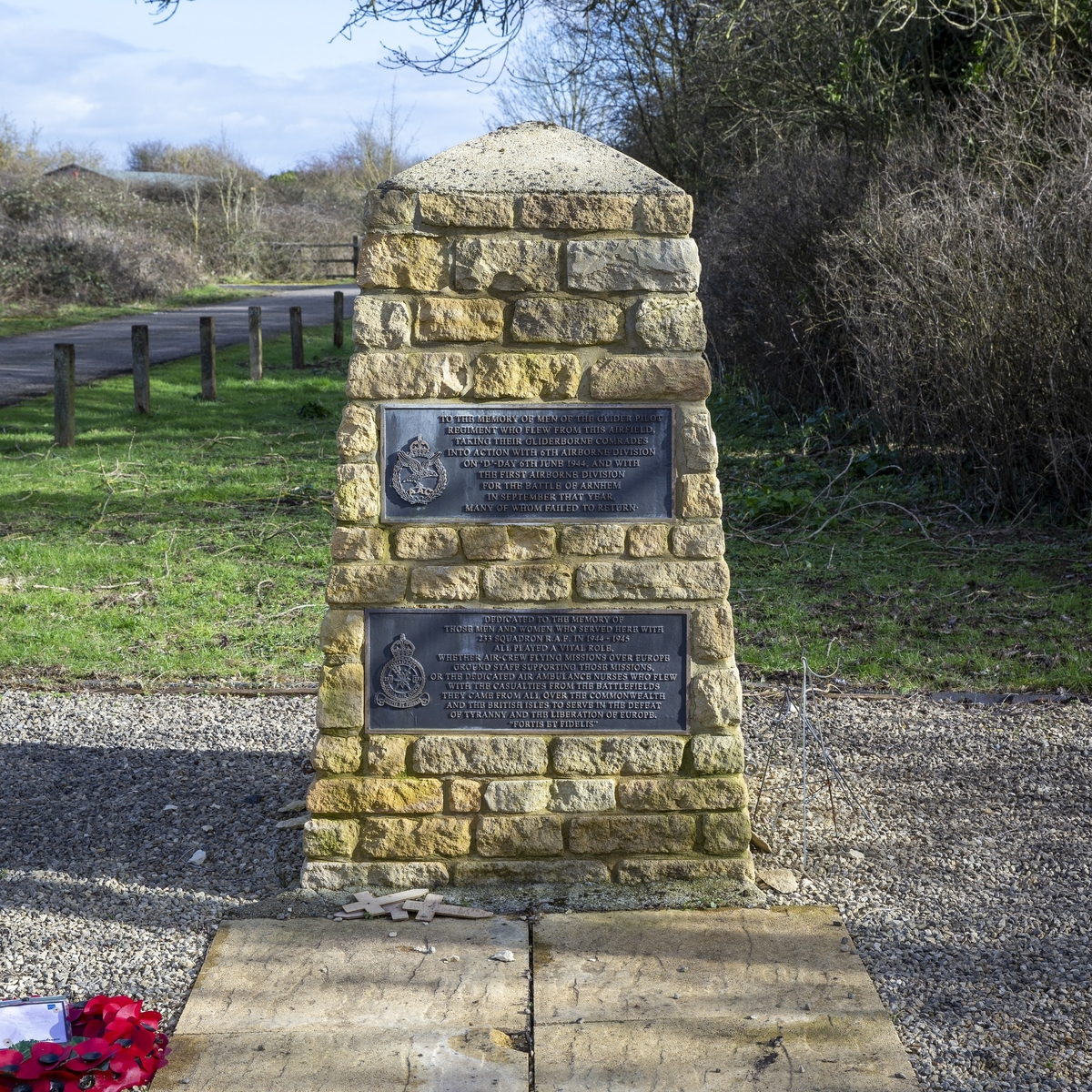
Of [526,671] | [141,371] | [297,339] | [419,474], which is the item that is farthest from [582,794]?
[297,339]

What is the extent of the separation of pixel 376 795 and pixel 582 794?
0.64 m

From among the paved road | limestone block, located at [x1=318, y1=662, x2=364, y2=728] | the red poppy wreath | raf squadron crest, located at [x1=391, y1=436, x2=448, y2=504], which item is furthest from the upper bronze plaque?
the paved road

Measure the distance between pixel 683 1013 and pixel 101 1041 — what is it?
1407 millimetres

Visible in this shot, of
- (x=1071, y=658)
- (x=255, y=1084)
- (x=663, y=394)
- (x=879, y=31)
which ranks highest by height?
A: (x=879, y=31)

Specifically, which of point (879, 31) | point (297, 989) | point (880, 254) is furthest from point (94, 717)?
point (879, 31)

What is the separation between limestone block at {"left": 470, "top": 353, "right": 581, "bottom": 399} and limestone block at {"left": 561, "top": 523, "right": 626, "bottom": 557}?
0.41 metres

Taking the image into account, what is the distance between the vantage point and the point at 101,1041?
9.16 ft

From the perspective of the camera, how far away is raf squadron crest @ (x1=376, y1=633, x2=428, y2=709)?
368 centimetres

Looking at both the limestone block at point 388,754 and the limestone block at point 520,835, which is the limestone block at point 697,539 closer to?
the limestone block at point 520,835

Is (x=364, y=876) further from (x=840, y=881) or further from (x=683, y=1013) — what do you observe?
(x=840, y=881)

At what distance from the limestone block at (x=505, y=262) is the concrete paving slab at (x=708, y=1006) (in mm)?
1900

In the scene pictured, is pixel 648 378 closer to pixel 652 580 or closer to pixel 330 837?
pixel 652 580

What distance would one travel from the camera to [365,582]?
11.9 feet

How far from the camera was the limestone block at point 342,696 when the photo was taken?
12.0ft
